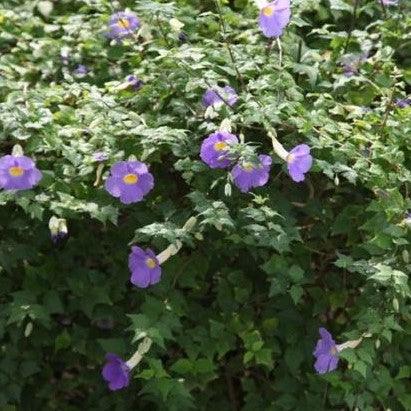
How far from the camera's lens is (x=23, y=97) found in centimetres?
261

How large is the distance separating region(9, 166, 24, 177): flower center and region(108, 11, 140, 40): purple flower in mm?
750

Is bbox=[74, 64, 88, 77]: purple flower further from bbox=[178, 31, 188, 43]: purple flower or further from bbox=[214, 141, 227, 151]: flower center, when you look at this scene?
bbox=[214, 141, 227, 151]: flower center

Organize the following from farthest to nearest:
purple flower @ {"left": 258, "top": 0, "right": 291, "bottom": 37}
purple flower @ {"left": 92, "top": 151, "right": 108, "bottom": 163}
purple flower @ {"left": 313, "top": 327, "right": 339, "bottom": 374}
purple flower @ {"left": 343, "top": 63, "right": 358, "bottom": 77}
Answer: purple flower @ {"left": 343, "top": 63, "right": 358, "bottom": 77}, purple flower @ {"left": 258, "top": 0, "right": 291, "bottom": 37}, purple flower @ {"left": 92, "top": 151, "right": 108, "bottom": 163}, purple flower @ {"left": 313, "top": 327, "right": 339, "bottom": 374}

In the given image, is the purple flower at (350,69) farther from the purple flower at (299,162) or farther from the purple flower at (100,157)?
the purple flower at (100,157)

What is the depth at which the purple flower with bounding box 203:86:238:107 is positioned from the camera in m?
Answer: 2.39

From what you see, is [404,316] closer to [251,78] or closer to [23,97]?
[251,78]

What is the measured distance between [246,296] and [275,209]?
0.23 m

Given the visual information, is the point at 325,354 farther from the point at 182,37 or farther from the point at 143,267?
the point at 182,37

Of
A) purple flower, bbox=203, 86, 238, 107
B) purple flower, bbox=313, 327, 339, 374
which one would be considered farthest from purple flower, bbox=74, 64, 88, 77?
purple flower, bbox=313, 327, 339, 374

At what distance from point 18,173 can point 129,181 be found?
10.3 inches

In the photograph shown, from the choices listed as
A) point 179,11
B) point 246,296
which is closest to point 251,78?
point 179,11

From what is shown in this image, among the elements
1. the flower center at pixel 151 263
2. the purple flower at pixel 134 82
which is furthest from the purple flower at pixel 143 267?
the purple flower at pixel 134 82

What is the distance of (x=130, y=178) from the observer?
7.32 feet

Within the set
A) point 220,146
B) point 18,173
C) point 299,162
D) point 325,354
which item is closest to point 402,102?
point 299,162
